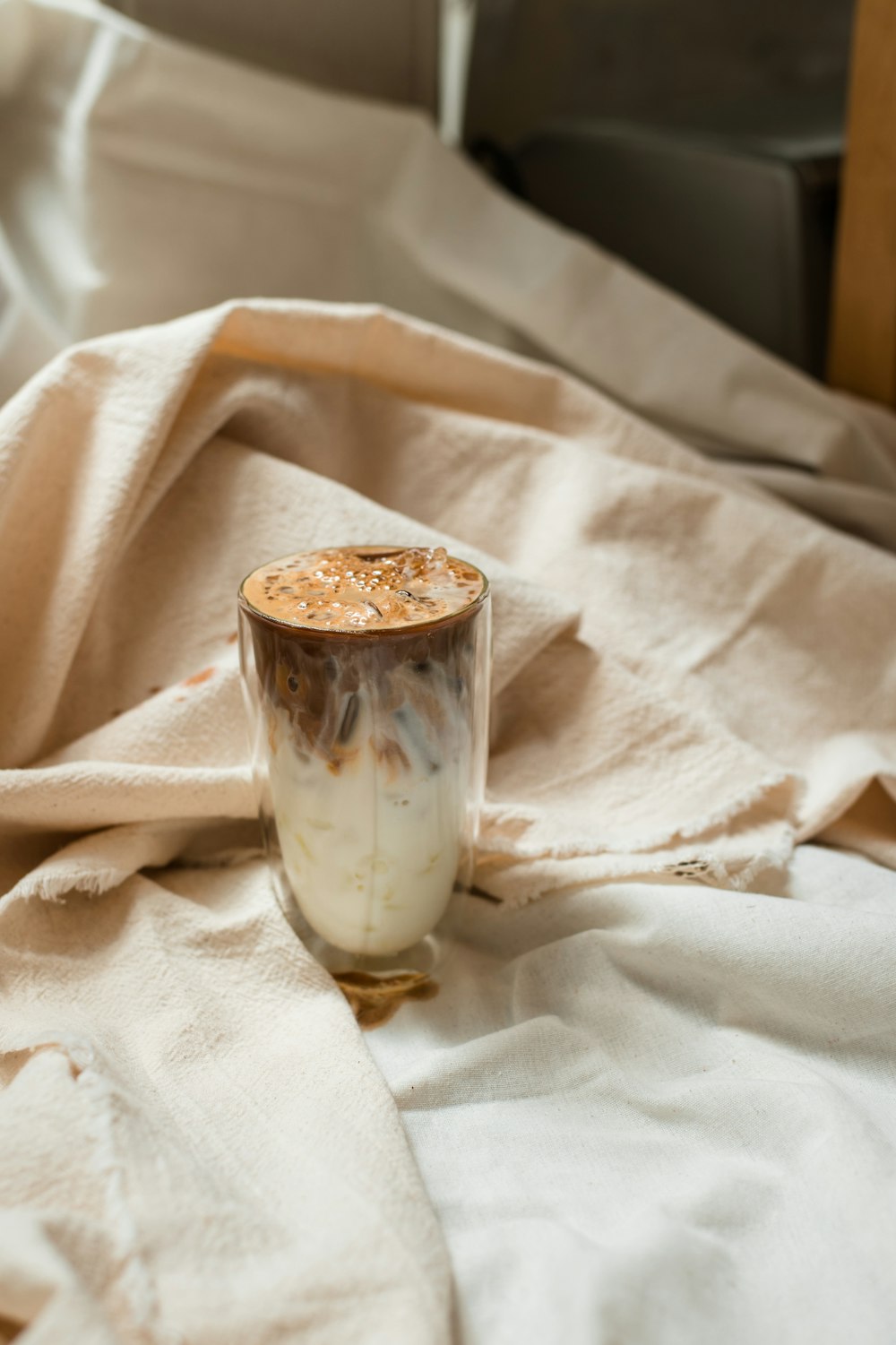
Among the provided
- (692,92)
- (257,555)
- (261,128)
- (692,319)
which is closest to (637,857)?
(257,555)

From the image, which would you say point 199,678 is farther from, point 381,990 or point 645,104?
point 645,104

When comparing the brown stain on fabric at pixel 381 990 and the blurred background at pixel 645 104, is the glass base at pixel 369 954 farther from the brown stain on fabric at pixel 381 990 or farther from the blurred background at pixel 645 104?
the blurred background at pixel 645 104

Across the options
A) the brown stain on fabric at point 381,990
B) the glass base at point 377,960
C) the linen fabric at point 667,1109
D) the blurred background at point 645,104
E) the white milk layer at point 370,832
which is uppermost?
the blurred background at point 645,104

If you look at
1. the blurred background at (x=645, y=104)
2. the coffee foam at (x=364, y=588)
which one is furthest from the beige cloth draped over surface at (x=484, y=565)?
the blurred background at (x=645, y=104)

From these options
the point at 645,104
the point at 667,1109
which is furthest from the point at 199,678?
the point at 645,104

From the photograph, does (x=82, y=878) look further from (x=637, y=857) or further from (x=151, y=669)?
(x=637, y=857)
